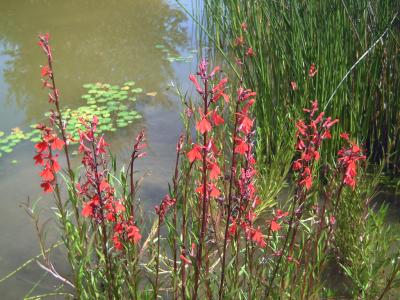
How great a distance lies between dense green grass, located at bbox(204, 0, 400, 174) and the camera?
2.57 metres

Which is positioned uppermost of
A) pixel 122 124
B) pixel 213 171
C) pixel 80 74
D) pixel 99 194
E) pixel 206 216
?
pixel 213 171

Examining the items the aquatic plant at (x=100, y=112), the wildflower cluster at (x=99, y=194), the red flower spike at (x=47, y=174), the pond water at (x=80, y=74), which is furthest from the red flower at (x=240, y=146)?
the aquatic plant at (x=100, y=112)

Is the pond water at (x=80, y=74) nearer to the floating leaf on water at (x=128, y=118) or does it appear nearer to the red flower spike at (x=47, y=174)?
the floating leaf on water at (x=128, y=118)

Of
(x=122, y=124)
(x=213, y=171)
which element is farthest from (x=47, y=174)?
(x=122, y=124)

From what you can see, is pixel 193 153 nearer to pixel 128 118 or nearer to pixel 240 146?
pixel 240 146

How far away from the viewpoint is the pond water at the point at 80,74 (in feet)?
9.52

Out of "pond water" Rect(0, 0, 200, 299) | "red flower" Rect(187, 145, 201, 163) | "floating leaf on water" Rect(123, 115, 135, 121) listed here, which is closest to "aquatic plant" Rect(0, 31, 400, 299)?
"red flower" Rect(187, 145, 201, 163)

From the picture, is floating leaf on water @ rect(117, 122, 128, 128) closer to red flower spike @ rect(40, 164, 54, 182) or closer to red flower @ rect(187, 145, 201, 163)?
red flower spike @ rect(40, 164, 54, 182)

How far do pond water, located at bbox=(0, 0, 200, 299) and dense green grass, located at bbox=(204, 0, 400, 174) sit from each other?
92 centimetres

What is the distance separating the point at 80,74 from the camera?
16.1ft

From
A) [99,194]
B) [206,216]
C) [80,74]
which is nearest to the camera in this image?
[99,194]

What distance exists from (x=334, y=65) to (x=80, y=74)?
2994 mm

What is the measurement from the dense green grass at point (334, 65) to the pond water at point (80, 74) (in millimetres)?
925

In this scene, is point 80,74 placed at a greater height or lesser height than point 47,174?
lesser
